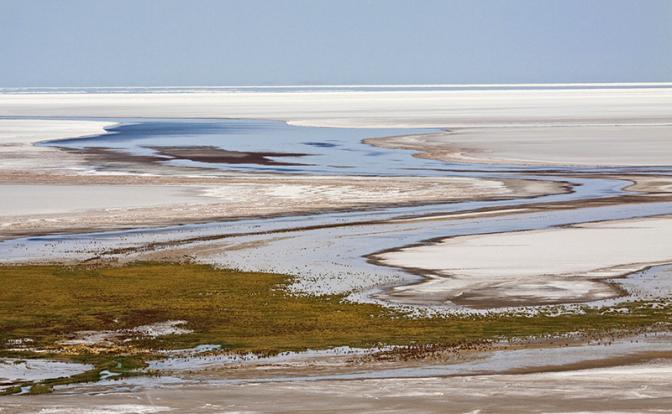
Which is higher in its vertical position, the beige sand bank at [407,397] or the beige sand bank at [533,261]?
the beige sand bank at [407,397]

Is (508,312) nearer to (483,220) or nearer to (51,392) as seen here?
(51,392)

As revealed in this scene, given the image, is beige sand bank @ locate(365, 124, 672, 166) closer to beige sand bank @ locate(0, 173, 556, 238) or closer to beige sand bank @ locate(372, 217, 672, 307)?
beige sand bank @ locate(0, 173, 556, 238)

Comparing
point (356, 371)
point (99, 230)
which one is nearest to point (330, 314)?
point (356, 371)

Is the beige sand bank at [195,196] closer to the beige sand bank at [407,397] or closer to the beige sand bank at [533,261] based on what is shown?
the beige sand bank at [533,261]

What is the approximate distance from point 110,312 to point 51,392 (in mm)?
4547

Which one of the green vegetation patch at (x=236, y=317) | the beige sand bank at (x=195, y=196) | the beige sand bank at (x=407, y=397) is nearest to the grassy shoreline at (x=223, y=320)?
the green vegetation patch at (x=236, y=317)

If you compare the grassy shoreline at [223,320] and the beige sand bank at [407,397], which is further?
the grassy shoreline at [223,320]

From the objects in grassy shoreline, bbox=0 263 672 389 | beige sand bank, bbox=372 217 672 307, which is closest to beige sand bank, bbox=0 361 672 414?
grassy shoreline, bbox=0 263 672 389

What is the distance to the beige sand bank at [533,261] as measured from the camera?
718 inches

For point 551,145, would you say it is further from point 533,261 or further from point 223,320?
point 223,320

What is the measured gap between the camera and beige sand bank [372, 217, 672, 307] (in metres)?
18.2

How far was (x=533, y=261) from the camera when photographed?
847 inches

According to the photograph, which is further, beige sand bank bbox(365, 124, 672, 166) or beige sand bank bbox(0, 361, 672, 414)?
beige sand bank bbox(365, 124, 672, 166)

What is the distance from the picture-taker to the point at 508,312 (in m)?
16.7
